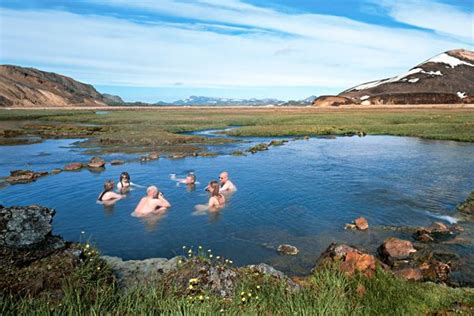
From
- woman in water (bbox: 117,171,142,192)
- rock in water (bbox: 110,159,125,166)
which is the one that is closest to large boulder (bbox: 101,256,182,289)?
woman in water (bbox: 117,171,142,192)

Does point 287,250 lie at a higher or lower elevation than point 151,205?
lower

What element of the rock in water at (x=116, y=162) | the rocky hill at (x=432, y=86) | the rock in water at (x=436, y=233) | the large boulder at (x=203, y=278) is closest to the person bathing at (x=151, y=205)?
the large boulder at (x=203, y=278)

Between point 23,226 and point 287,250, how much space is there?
28.2 ft

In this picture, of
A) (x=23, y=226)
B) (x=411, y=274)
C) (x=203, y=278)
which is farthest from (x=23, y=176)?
(x=411, y=274)

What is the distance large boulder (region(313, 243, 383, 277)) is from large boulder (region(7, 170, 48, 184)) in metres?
22.0

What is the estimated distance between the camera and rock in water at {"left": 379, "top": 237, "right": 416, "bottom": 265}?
41.0 feet

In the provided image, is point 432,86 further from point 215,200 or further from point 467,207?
point 215,200

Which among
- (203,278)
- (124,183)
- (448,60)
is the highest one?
(448,60)

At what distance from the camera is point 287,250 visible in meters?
13.7

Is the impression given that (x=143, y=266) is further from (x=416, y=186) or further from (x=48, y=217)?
(x=416, y=186)

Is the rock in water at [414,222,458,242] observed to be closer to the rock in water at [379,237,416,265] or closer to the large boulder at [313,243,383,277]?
the rock in water at [379,237,416,265]

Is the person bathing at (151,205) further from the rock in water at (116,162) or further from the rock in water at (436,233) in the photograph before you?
the rock in water at (116,162)

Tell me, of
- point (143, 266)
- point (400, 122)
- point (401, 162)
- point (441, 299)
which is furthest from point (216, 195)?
point (400, 122)

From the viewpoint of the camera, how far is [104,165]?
3092cm
